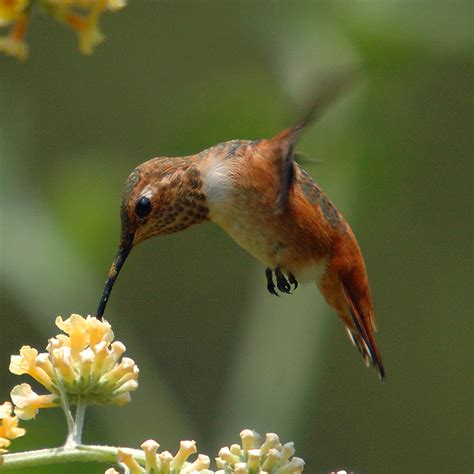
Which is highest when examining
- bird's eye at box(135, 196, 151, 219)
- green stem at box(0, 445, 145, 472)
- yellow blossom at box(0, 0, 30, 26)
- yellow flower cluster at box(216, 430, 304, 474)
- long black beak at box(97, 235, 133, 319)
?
yellow blossom at box(0, 0, 30, 26)

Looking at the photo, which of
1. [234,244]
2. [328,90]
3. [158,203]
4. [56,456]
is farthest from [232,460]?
[234,244]

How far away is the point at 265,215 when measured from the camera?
2789mm

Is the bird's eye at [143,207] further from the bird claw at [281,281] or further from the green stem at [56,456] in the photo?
the green stem at [56,456]

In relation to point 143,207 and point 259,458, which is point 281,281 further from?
point 259,458

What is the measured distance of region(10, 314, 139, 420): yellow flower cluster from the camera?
212 cm

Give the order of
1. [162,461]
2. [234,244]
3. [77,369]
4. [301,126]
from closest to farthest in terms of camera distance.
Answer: [162,461]
[77,369]
[301,126]
[234,244]

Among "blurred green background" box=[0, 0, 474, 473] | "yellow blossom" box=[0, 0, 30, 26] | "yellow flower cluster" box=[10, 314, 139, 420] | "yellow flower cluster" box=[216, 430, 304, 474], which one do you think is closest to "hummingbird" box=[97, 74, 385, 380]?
"blurred green background" box=[0, 0, 474, 473]

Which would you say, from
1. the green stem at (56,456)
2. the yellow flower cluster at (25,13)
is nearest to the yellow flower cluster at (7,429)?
the green stem at (56,456)

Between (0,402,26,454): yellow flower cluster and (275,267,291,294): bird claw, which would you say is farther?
(275,267,291,294): bird claw

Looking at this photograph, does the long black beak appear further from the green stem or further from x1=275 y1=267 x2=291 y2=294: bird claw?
the green stem

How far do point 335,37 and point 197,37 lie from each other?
3.44 m

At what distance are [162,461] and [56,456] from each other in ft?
0.73

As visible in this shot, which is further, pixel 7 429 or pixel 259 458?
pixel 259 458

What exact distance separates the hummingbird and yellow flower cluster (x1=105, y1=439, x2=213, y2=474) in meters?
0.69
